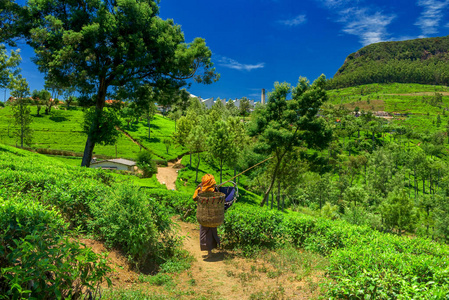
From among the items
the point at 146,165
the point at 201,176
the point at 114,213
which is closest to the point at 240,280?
the point at 114,213

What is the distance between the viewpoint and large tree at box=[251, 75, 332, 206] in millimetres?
19688

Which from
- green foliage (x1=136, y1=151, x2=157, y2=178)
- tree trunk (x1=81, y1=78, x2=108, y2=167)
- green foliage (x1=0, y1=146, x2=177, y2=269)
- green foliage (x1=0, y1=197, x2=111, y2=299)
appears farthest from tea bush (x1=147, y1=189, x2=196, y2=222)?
green foliage (x1=136, y1=151, x2=157, y2=178)

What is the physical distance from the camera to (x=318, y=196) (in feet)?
176

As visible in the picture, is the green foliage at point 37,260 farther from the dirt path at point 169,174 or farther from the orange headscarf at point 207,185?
the dirt path at point 169,174

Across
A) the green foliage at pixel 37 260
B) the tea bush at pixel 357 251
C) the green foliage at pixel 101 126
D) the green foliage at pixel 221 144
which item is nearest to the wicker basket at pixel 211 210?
the tea bush at pixel 357 251

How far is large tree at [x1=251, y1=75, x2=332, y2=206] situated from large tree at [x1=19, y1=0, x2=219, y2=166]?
7.18 metres

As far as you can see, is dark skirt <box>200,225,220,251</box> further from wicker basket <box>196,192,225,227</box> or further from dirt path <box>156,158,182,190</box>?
dirt path <box>156,158,182,190</box>

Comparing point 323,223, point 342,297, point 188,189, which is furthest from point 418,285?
point 188,189

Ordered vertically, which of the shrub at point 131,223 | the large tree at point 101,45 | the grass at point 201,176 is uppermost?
the large tree at point 101,45

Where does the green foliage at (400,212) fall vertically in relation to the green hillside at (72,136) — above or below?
below

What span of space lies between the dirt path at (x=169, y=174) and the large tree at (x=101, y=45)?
20.4 metres

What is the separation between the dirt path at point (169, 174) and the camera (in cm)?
3831

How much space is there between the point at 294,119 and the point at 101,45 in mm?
14104

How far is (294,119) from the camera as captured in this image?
20.1 meters
